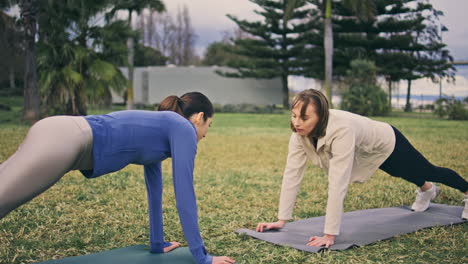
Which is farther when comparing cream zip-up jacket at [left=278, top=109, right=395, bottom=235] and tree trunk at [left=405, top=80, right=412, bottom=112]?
tree trunk at [left=405, top=80, right=412, bottom=112]

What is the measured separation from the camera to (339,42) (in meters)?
21.3

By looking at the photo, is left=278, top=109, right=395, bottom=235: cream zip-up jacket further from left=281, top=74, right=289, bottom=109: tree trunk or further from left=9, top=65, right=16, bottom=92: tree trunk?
left=9, top=65, right=16, bottom=92: tree trunk

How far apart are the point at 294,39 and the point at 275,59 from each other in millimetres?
1394

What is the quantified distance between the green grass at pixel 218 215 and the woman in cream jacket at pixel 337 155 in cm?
27

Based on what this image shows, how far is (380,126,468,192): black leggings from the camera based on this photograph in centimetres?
304

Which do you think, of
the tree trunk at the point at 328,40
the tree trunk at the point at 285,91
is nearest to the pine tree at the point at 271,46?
the tree trunk at the point at 285,91

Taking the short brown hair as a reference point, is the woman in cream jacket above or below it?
below

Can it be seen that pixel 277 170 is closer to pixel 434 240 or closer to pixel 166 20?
pixel 434 240

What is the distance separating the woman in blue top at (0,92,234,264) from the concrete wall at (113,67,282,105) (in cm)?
2157

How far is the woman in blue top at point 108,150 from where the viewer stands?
1810 mm

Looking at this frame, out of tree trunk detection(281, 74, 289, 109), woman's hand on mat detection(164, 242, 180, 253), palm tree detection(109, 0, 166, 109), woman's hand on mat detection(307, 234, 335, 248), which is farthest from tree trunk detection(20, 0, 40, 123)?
tree trunk detection(281, 74, 289, 109)

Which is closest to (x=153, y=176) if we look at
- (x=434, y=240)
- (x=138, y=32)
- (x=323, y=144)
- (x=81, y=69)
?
(x=323, y=144)

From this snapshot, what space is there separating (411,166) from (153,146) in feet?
6.05

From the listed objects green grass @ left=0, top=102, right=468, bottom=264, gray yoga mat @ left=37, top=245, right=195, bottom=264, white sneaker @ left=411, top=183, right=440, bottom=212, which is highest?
white sneaker @ left=411, top=183, right=440, bottom=212
